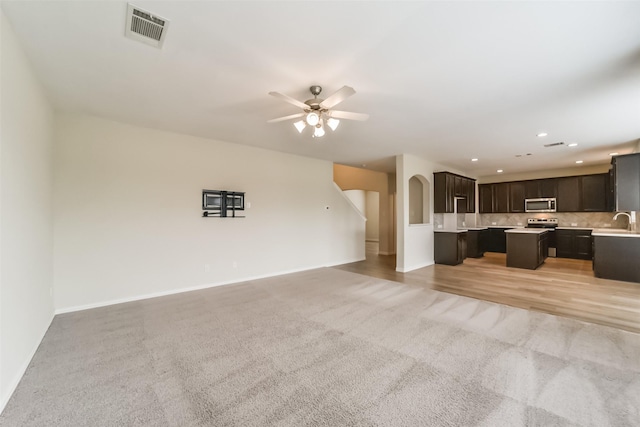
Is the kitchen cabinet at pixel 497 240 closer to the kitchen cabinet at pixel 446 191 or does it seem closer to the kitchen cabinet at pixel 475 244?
the kitchen cabinet at pixel 475 244

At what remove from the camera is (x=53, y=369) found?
2234 millimetres

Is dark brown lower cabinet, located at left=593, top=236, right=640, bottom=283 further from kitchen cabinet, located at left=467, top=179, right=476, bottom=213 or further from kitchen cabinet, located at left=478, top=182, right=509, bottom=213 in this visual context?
kitchen cabinet, located at left=478, top=182, right=509, bottom=213

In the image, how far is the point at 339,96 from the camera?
8.32 ft

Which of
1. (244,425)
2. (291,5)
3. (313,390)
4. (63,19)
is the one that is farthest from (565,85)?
(63,19)

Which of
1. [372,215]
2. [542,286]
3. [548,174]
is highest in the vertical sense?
[548,174]

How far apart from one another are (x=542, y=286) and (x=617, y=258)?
76.2 inches

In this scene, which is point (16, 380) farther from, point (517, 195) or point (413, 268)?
point (517, 195)

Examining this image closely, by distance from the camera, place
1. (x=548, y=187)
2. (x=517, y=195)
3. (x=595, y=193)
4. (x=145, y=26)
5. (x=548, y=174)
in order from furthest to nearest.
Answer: (x=517, y=195) → (x=548, y=174) → (x=548, y=187) → (x=595, y=193) → (x=145, y=26)

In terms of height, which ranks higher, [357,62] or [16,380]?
[357,62]

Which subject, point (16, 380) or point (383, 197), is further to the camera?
point (383, 197)

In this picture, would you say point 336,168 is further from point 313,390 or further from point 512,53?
point 313,390

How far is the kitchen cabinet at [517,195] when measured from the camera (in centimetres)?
854

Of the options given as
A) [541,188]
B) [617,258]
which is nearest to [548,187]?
[541,188]

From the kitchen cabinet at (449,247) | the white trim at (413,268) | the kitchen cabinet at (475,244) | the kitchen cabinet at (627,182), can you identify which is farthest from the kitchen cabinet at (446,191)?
the kitchen cabinet at (627,182)
